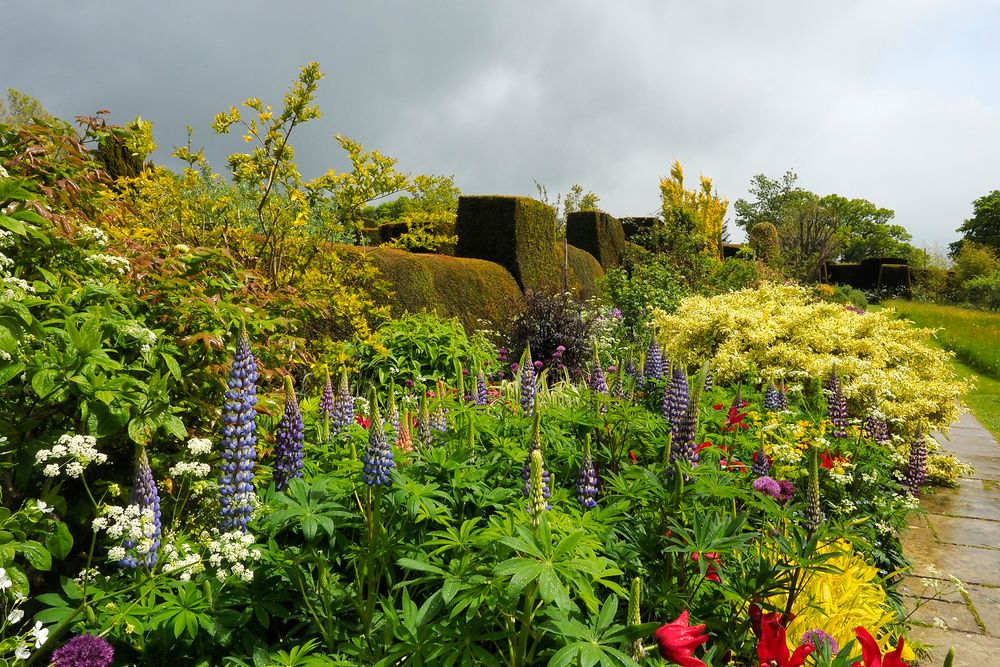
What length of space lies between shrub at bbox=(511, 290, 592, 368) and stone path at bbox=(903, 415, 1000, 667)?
456 centimetres

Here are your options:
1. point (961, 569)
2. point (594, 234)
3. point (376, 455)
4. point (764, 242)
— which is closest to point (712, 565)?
point (376, 455)

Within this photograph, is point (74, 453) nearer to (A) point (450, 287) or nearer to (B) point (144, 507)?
(B) point (144, 507)

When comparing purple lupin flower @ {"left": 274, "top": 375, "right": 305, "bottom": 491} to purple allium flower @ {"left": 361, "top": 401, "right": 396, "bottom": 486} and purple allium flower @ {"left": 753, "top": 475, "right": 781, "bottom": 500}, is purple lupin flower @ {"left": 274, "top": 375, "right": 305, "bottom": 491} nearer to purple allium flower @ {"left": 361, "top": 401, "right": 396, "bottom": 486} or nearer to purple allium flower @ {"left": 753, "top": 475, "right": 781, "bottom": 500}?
purple allium flower @ {"left": 361, "top": 401, "right": 396, "bottom": 486}

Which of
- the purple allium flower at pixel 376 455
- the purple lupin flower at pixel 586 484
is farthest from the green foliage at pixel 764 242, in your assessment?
the purple allium flower at pixel 376 455

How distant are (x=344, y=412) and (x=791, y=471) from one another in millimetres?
2493

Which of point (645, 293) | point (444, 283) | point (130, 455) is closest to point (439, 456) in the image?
point (130, 455)

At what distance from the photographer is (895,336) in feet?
24.0

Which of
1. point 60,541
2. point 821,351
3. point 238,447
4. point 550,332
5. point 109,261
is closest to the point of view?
point 60,541

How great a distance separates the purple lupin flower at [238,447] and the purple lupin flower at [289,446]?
0.52ft

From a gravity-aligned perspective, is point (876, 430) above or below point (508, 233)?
below

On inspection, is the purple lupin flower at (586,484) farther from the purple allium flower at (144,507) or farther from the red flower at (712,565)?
the purple allium flower at (144,507)

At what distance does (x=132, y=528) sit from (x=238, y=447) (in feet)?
1.32

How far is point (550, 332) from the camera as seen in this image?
8805 mm

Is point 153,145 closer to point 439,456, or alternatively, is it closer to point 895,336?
point 439,456
